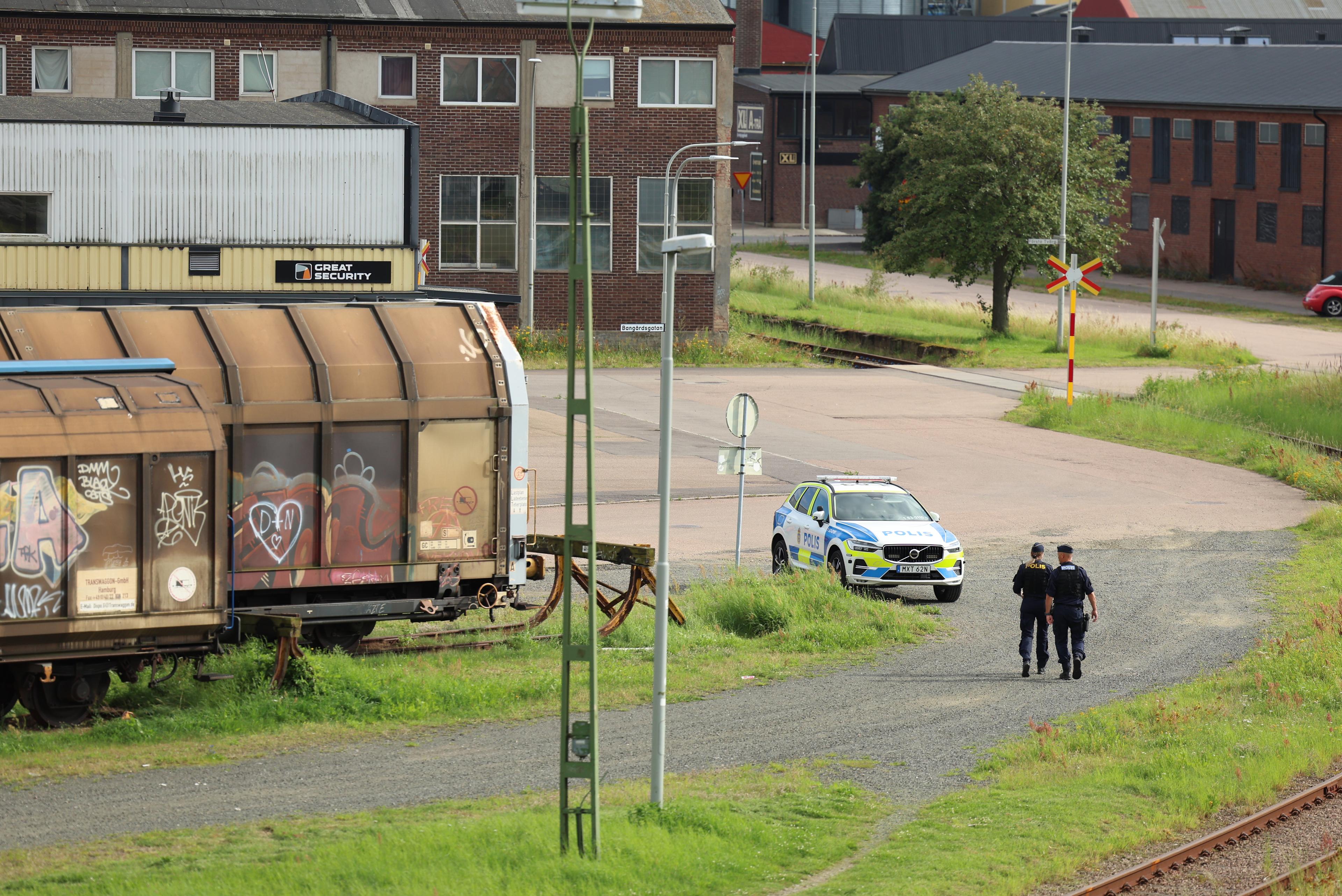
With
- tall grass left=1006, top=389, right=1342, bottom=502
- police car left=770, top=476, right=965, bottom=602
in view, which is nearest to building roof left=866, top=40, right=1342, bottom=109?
tall grass left=1006, top=389, right=1342, bottom=502

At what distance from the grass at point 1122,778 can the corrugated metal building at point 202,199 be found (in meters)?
18.3

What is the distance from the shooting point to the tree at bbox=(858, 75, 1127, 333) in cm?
5197

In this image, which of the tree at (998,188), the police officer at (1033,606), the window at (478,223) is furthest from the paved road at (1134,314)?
the police officer at (1033,606)

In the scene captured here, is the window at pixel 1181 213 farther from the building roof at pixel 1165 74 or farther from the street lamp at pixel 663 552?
the street lamp at pixel 663 552

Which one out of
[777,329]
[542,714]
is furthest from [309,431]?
[777,329]

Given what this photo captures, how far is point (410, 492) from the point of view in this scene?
56.4ft

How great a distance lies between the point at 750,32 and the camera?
11212 centimetres

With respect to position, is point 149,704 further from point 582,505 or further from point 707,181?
point 707,181

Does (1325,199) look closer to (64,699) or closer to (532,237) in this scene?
(532,237)

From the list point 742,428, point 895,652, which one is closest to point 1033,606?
point 895,652

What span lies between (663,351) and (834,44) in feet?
338

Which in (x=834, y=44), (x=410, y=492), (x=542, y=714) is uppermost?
(x=834, y=44)

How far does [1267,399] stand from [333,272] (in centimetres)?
2259

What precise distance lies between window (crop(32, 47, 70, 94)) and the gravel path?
33763 millimetres
